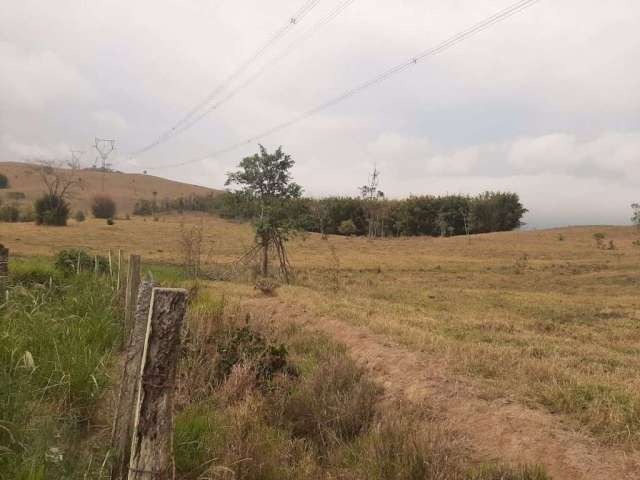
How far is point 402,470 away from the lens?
3.97 m

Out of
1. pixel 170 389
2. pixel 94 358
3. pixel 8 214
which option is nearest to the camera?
pixel 170 389

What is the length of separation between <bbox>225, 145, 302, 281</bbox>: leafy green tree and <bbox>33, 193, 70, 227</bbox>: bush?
37989mm

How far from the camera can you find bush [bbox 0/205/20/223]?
5728cm

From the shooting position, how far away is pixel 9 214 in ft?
189

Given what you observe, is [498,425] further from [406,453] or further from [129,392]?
[129,392]

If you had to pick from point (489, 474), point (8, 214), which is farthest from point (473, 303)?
point (8, 214)

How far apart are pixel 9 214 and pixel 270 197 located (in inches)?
1946

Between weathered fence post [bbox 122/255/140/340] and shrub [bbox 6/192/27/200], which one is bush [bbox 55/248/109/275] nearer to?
weathered fence post [bbox 122/255/140/340]

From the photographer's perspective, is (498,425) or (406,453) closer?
(406,453)

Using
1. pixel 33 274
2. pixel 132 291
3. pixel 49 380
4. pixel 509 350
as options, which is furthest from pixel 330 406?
pixel 33 274

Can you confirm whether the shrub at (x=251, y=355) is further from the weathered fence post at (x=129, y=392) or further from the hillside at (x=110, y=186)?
the hillside at (x=110, y=186)

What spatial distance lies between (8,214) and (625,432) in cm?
6425

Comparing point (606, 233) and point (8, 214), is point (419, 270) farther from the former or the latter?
point (8, 214)

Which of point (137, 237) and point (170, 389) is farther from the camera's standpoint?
point (137, 237)
